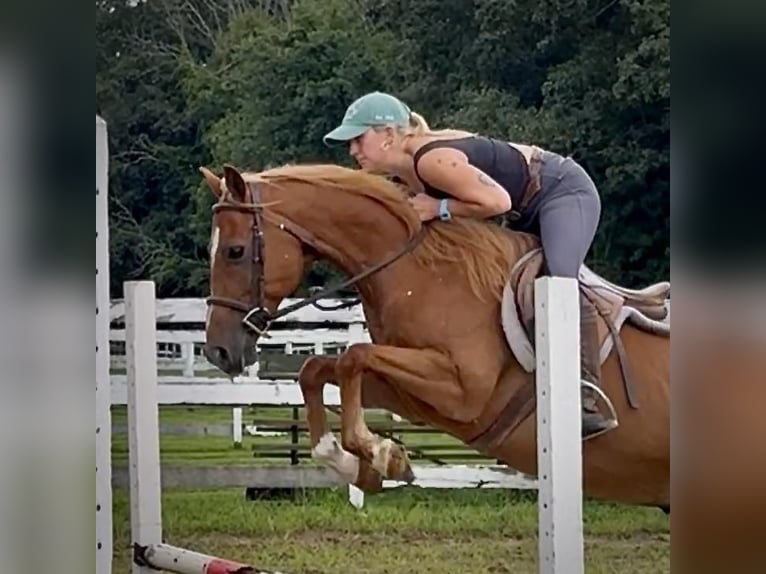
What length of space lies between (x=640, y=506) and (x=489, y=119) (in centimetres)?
79

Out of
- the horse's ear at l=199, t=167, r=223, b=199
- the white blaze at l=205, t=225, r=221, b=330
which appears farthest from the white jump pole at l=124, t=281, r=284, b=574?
the horse's ear at l=199, t=167, r=223, b=199

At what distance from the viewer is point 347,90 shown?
206 centimetres

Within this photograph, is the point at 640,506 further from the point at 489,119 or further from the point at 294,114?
the point at 294,114

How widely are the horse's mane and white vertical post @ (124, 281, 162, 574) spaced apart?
32 centimetres

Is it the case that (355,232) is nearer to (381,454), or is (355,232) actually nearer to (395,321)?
(395,321)

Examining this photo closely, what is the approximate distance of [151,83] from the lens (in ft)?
6.92

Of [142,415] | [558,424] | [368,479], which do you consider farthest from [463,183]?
[142,415]

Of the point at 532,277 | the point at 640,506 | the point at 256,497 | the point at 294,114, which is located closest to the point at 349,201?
the point at 294,114

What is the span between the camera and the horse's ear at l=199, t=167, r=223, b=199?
2.08 m

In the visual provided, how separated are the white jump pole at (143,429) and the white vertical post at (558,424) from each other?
0.57 meters

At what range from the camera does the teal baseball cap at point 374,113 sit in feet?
6.72

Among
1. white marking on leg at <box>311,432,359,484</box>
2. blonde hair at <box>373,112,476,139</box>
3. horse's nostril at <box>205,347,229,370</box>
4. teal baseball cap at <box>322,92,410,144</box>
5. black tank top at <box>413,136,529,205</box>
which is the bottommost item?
white marking on leg at <box>311,432,359,484</box>

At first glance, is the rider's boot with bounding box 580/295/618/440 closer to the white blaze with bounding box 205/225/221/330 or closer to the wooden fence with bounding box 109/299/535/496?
the wooden fence with bounding box 109/299/535/496

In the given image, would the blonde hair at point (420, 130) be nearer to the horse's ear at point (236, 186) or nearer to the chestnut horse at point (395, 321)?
the chestnut horse at point (395, 321)
